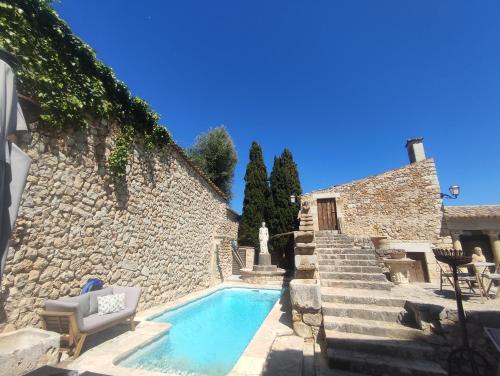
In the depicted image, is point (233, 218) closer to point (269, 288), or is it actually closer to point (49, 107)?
point (269, 288)

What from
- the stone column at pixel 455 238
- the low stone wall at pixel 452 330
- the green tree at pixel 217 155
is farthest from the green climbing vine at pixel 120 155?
the stone column at pixel 455 238

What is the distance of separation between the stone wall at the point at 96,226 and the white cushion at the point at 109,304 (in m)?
0.58

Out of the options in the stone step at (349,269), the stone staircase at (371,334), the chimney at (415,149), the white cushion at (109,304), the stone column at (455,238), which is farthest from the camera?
the chimney at (415,149)

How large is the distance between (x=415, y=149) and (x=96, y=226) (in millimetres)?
15472

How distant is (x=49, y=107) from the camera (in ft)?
12.8

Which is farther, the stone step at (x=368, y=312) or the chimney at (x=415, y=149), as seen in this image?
the chimney at (x=415, y=149)

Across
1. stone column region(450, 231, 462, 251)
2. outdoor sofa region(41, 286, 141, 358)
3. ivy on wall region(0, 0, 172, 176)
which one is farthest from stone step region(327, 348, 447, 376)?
stone column region(450, 231, 462, 251)

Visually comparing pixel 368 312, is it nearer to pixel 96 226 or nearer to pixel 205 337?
pixel 205 337

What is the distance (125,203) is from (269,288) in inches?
262

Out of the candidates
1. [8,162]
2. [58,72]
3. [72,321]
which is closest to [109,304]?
[72,321]

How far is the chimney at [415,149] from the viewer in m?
13.2

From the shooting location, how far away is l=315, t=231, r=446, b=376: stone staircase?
2.87 meters

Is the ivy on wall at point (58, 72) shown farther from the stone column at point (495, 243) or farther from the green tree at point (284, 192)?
the stone column at point (495, 243)

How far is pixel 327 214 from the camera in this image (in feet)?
45.5
